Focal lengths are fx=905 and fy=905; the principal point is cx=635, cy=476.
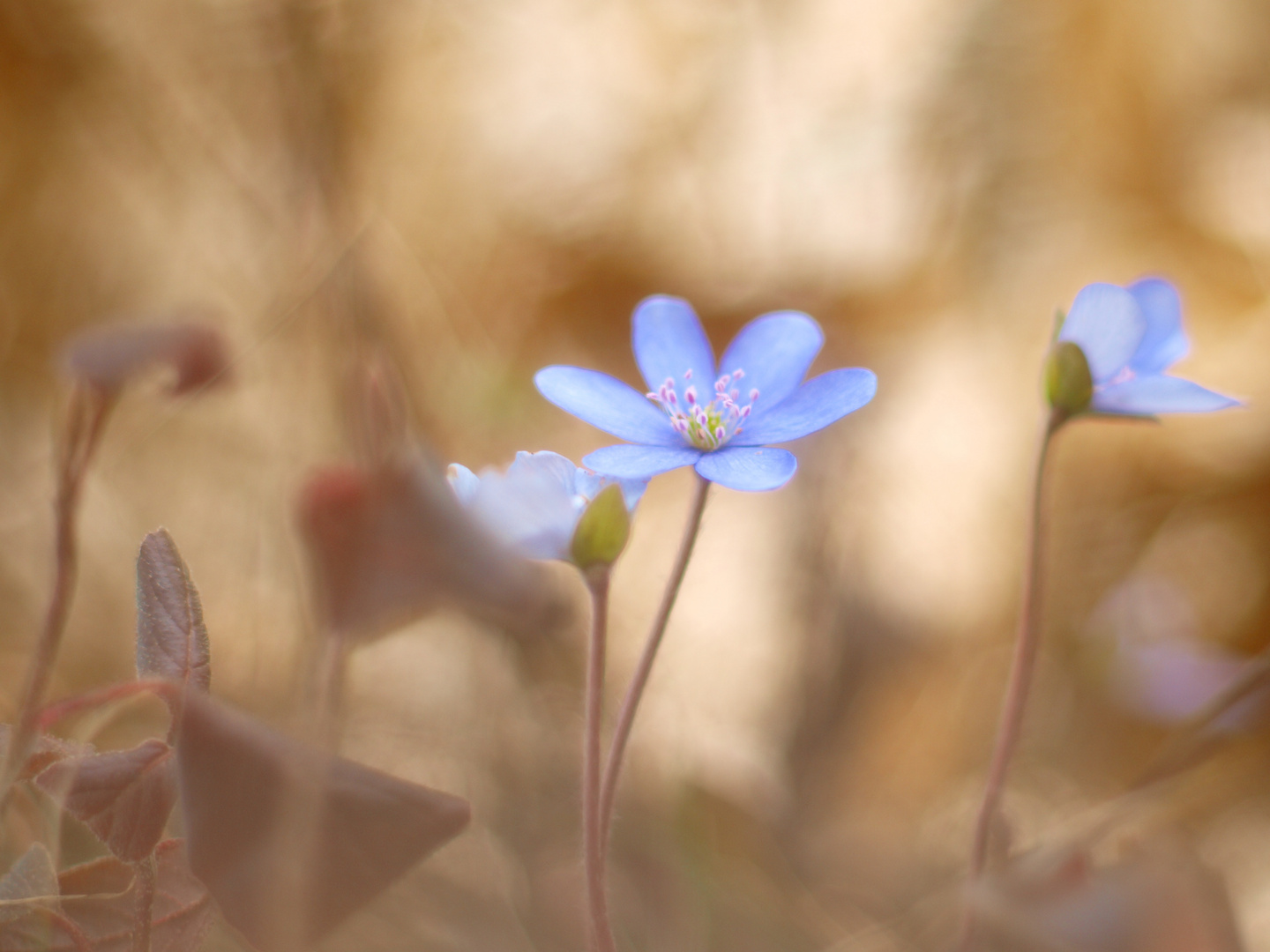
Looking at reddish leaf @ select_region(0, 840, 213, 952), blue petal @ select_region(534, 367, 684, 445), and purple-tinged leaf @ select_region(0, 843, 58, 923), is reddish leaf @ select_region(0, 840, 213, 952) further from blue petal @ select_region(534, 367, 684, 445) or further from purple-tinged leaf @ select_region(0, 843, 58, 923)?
blue petal @ select_region(534, 367, 684, 445)

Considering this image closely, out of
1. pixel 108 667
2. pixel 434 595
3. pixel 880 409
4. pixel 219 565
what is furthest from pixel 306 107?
pixel 434 595

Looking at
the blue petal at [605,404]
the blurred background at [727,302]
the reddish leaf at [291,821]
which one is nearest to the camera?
the reddish leaf at [291,821]

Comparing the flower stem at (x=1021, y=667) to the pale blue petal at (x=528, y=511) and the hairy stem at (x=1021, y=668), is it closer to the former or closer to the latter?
the hairy stem at (x=1021, y=668)

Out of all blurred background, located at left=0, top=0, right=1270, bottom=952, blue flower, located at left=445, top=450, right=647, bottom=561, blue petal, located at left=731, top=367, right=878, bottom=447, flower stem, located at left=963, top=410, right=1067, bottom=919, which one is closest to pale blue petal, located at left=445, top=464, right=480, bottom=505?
blue flower, located at left=445, top=450, right=647, bottom=561

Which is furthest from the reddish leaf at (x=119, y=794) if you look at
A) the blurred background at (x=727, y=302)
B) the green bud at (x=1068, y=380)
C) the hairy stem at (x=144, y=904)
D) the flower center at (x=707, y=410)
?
the blurred background at (x=727, y=302)

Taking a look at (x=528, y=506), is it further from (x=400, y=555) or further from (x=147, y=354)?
(x=147, y=354)

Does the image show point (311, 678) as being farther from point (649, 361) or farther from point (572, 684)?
point (572, 684)

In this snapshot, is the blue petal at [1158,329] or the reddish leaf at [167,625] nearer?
the reddish leaf at [167,625]
